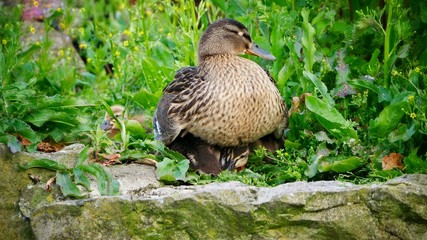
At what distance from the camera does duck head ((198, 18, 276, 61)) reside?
21.7 feet

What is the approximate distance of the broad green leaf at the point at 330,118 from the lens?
5988 millimetres

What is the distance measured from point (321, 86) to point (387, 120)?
0.64 meters

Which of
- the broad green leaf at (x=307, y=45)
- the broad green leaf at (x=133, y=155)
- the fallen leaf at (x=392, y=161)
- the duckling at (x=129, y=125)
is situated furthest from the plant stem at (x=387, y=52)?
the duckling at (x=129, y=125)

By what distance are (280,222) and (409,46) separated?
1879 mm

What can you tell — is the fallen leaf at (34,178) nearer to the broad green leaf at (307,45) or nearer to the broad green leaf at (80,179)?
the broad green leaf at (80,179)

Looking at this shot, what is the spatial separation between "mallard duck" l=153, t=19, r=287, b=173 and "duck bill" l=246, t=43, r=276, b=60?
17cm

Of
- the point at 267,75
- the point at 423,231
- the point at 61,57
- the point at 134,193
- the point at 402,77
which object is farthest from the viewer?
the point at 61,57

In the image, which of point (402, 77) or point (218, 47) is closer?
point (402, 77)

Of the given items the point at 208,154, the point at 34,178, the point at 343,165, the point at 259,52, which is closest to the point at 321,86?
the point at 259,52

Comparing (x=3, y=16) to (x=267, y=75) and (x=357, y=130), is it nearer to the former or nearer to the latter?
(x=267, y=75)

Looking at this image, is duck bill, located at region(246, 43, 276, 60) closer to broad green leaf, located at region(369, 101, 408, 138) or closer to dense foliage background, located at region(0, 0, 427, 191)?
dense foliage background, located at region(0, 0, 427, 191)

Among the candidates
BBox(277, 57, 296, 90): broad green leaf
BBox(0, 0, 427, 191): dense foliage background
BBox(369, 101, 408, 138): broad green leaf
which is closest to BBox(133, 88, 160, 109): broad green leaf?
BBox(0, 0, 427, 191): dense foliage background

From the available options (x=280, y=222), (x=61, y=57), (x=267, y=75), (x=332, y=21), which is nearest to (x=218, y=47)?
(x=267, y=75)

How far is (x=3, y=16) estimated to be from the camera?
24.8 ft
